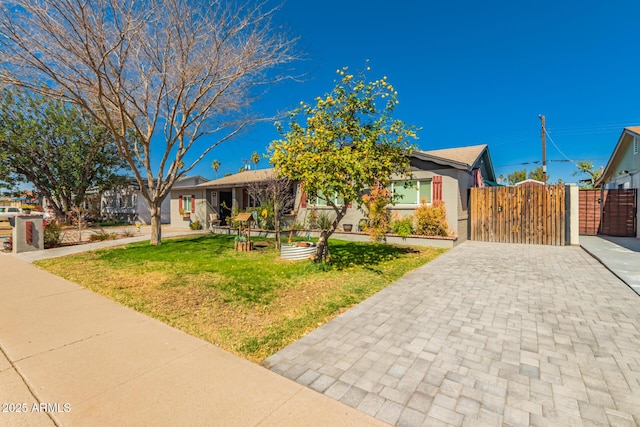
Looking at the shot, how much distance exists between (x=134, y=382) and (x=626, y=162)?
2061 centimetres

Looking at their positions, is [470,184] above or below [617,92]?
below

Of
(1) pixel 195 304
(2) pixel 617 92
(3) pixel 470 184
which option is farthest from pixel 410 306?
(2) pixel 617 92

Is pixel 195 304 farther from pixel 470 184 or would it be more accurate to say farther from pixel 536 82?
pixel 536 82

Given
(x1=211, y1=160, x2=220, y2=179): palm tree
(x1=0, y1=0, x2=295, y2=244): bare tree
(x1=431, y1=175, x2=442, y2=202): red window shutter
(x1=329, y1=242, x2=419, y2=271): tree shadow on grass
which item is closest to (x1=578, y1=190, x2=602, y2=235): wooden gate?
(x1=431, y1=175, x2=442, y2=202): red window shutter

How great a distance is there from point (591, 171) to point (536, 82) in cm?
2886

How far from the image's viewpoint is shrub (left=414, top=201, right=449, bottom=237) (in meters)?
11.1

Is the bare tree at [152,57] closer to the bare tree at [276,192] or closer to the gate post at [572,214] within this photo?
the bare tree at [276,192]

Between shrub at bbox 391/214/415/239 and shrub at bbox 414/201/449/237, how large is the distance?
333 millimetres

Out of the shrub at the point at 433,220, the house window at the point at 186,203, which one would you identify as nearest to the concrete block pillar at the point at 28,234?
the house window at the point at 186,203

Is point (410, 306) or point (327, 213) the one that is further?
point (327, 213)

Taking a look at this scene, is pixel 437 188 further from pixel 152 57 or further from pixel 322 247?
pixel 152 57

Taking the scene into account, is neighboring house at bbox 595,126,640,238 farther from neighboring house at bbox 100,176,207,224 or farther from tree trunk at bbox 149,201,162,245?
neighboring house at bbox 100,176,207,224

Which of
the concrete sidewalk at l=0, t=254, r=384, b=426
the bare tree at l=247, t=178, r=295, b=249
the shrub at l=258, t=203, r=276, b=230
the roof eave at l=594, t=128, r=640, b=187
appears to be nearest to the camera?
the concrete sidewalk at l=0, t=254, r=384, b=426

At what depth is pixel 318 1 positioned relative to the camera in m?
10.2
